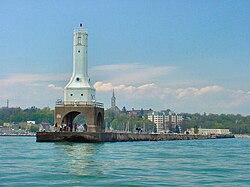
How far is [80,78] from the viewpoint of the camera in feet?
253

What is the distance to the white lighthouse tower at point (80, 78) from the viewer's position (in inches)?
2985

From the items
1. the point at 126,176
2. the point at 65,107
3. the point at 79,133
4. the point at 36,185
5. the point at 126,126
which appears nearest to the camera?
the point at 36,185

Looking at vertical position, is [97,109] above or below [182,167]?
above

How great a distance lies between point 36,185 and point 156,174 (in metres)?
7.78

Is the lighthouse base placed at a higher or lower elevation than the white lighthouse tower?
lower

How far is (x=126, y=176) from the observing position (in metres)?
28.0

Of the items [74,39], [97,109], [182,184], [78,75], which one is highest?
[74,39]

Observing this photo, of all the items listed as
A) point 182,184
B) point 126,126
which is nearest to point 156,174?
point 182,184

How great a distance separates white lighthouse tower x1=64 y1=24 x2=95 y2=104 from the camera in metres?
75.8

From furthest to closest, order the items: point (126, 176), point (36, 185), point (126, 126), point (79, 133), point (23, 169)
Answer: point (126, 126)
point (79, 133)
point (23, 169)
point (126, 176)
point (36, 185)

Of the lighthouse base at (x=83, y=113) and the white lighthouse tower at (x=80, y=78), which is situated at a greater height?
the white lighthouse tower at (x=80, y=78)

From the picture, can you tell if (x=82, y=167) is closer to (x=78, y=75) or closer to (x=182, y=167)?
(x=182, y=167)

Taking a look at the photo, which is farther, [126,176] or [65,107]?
[65,107]

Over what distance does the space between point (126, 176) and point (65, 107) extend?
157 feet
